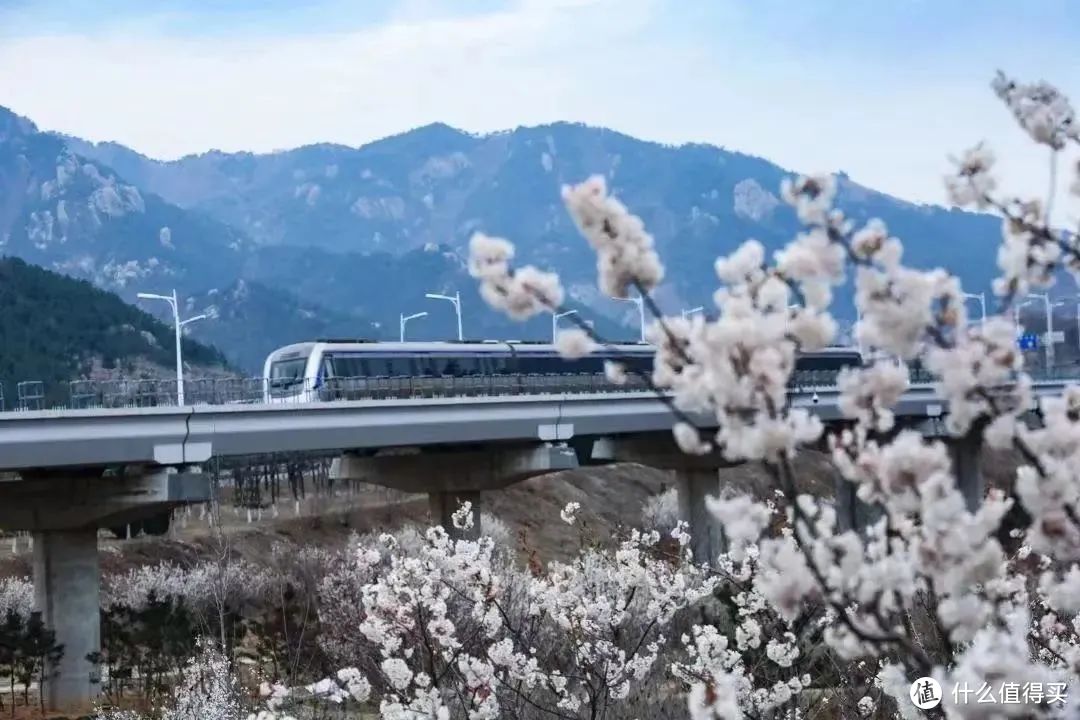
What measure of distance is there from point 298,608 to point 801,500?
29225mm

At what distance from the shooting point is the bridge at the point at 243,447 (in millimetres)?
26719

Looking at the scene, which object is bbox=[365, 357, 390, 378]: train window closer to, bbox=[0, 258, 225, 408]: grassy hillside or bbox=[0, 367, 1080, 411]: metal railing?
bbox=[0, 367, 1080, 411]: metal railing

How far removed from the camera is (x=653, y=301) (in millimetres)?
3932

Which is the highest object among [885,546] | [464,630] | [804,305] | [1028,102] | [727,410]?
[1028,102]

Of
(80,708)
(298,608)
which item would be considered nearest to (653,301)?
(80,708)

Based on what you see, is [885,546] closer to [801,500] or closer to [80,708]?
[801,500]

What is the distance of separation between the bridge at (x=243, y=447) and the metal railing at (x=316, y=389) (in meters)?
0.07

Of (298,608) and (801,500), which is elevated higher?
(801,500)

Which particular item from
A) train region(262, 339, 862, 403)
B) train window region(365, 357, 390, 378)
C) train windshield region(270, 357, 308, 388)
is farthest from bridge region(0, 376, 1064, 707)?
train windshield region(270, 357, 308, 388)

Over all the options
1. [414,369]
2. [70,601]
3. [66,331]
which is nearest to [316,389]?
[70,601]

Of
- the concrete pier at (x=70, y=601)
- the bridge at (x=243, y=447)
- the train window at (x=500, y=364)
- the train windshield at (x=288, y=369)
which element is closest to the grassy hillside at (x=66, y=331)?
the train window at (x=500, y=364)

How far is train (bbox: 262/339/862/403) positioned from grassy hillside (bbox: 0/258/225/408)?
43448 millimetres

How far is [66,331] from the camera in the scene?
8919 cm

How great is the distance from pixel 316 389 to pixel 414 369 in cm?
712
